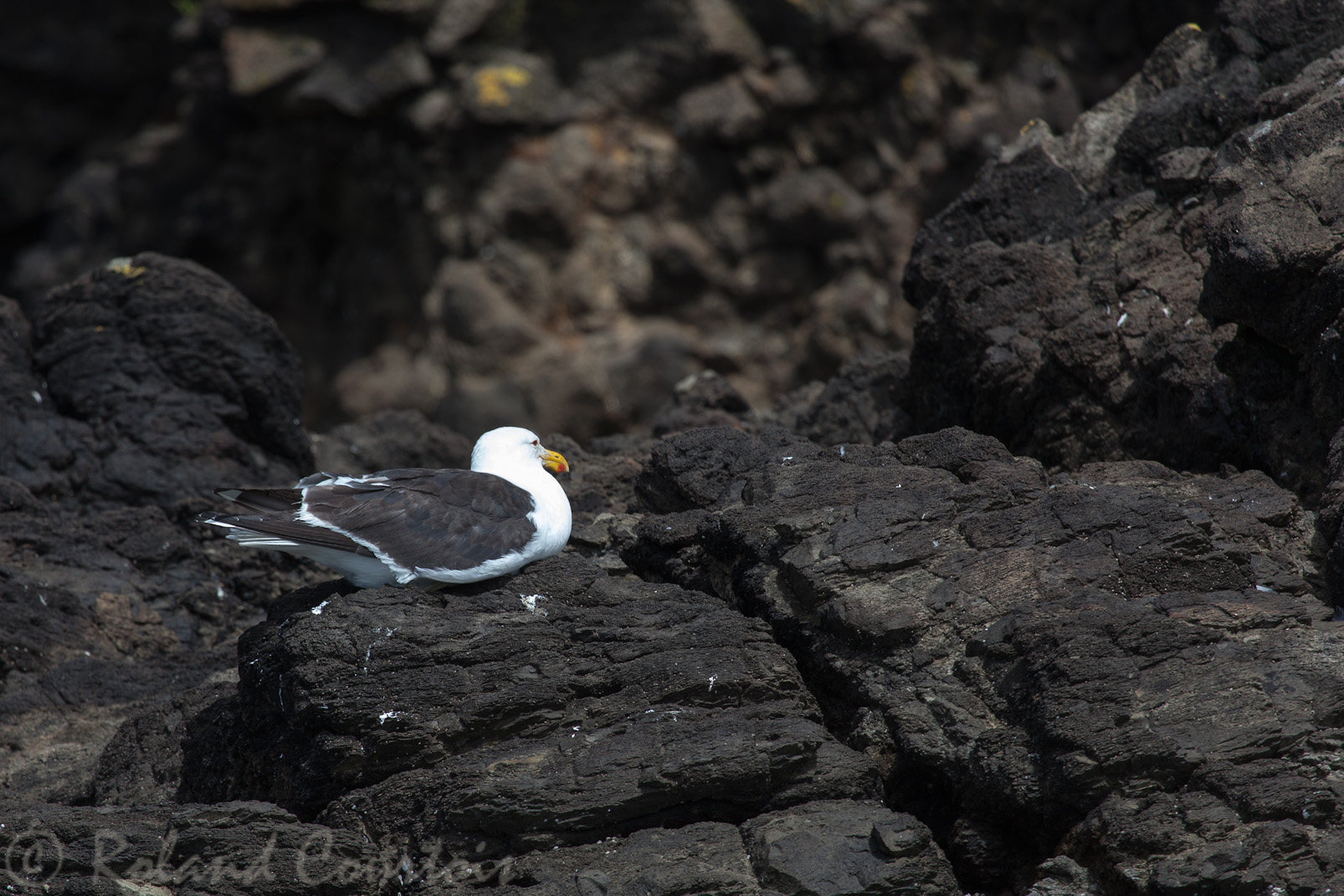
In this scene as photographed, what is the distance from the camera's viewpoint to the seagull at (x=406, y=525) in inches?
215

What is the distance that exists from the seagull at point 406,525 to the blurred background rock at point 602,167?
35.4ft

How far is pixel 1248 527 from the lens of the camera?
5.45 metres

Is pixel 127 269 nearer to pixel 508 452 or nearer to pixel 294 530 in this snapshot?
pixel 508 452

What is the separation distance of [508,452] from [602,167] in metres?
11.7

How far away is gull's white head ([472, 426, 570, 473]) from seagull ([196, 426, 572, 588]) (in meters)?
0.36

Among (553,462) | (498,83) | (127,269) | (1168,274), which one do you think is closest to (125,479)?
(127,269)

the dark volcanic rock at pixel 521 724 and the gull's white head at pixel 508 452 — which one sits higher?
the gull's white head at pixel 508 452

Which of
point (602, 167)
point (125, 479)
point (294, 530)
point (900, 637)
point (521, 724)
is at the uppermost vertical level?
point (602, 167)

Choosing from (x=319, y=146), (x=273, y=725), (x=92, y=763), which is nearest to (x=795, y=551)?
(x=273, y=725)

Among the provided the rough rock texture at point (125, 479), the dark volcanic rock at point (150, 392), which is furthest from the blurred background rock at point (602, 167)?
the rough rock texture at point (125, 479)

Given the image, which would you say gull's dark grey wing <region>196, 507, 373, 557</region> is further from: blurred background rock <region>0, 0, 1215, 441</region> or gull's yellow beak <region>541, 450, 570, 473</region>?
blurred background rock <region>0, 0, 1215, 441</region>

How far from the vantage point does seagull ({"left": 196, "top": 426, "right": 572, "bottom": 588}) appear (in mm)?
5465
